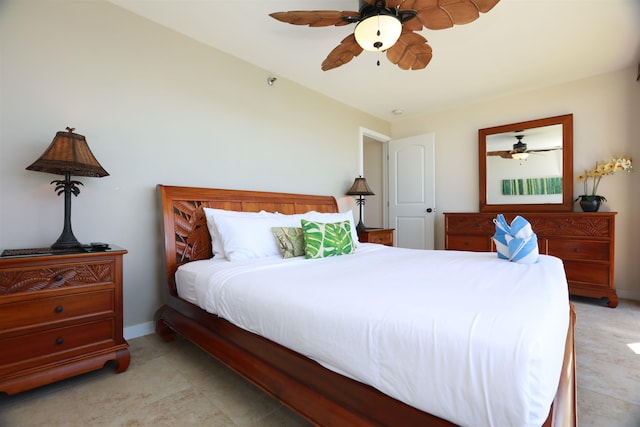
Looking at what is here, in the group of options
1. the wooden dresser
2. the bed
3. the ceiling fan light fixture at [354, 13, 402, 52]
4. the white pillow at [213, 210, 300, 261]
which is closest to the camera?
the bed

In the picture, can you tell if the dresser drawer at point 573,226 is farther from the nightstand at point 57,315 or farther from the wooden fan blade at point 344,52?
the nightstand at point 57,315

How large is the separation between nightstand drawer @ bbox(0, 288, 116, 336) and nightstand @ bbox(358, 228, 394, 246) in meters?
2.64

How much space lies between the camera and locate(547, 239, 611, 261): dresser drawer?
10.1 ft

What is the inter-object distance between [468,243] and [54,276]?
13.8 ft

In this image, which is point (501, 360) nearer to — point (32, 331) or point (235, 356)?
point (235, 356)

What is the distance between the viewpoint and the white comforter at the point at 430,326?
2.53ft

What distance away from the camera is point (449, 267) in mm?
1760

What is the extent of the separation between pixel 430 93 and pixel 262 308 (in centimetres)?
371

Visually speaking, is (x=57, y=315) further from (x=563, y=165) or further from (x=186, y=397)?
(x=563, y=165)

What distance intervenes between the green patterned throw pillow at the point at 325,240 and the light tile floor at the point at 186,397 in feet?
3.27

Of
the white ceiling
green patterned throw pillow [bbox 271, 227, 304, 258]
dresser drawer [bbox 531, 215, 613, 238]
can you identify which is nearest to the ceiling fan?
the white ceiling

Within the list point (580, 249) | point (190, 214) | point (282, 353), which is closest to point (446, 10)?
point (282, 353)

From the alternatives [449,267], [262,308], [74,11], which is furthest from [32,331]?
[449,267]

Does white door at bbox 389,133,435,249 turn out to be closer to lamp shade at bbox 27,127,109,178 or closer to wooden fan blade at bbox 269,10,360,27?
wooden fan blade at bbox 269,10,360,27
